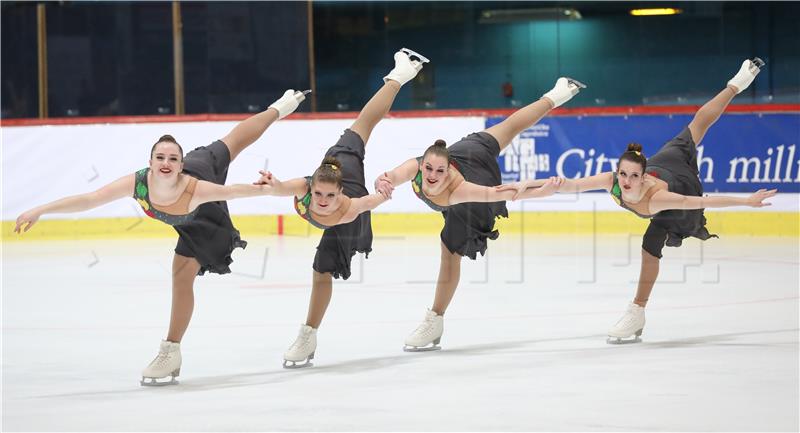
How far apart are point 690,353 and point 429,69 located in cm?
844

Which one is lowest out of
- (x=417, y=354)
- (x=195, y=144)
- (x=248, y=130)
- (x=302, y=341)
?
(x=417, y=354)

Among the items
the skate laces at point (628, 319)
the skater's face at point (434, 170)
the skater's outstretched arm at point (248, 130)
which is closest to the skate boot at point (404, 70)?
the skater's outstretched arm at point (248, 130)

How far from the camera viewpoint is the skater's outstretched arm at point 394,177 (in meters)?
5.55

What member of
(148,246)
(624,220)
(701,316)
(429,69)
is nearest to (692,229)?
(701,316)

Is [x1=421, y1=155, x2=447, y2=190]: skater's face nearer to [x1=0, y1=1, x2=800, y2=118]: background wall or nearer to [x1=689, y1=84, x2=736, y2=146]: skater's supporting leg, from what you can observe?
[x1=689, y1=84, x2=736, y2=146]: skater's supporting leg

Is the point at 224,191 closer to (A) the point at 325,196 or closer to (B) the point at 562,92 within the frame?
(A) the point at 325,196

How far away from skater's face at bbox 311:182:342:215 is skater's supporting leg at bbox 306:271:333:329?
506mm

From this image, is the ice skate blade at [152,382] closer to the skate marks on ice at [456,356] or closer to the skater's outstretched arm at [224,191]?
the skate marks on ice at [456,356]

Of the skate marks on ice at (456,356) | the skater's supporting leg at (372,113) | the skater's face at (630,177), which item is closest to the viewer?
the skate marks on ice at (456,356)

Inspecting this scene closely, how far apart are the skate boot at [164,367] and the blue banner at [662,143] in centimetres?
697

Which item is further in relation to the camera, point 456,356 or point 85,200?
point 456,356

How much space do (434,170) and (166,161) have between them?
4.91 ft

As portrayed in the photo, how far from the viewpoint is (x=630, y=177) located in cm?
613

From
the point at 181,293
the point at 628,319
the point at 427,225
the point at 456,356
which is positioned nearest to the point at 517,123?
the point at 628,319
